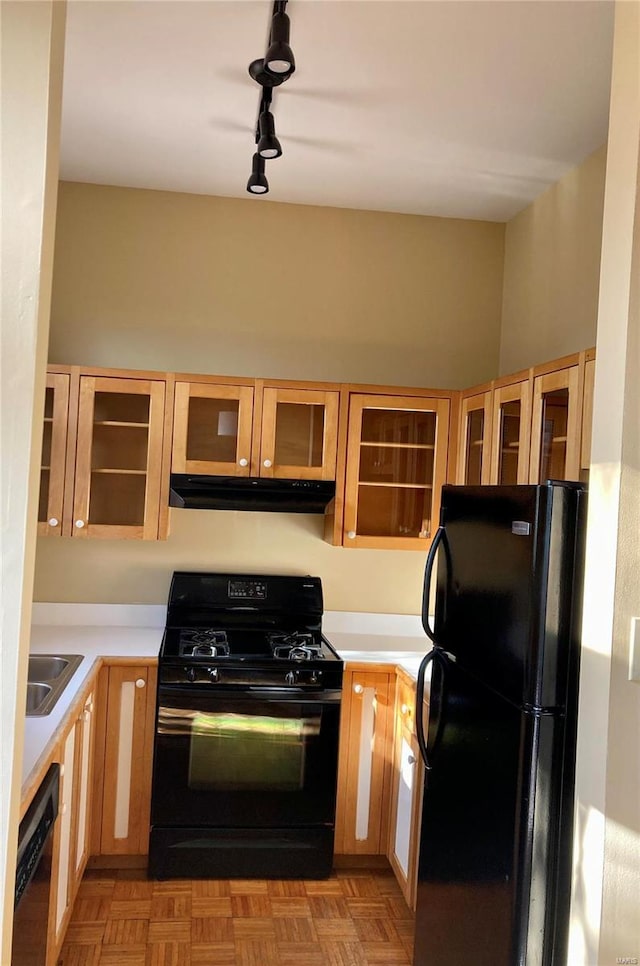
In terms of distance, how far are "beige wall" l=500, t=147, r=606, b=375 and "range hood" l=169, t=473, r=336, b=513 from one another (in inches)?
41.5

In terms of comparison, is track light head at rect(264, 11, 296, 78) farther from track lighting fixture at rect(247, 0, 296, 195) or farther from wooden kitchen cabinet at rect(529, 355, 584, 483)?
wooden kitchen cabinet at rect(529, 355, 584, 483)

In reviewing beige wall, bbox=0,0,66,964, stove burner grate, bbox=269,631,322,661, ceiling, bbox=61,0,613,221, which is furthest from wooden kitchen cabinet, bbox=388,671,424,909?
ceiling, bbox=61,0,613,221

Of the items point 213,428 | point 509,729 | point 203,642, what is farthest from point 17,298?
point 203,642

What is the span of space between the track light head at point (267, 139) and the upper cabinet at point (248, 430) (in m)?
1.17

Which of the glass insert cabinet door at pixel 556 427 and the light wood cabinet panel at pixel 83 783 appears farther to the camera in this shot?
the light wood cabinet panel at pixel 83 783

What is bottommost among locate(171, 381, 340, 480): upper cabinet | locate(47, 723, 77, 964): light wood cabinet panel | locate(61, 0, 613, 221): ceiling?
locate(47, 723, 77, 964): light wood cabinet panel

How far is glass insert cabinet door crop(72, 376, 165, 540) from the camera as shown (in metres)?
3.41

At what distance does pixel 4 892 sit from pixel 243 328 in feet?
9.10

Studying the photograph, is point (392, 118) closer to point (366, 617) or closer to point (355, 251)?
point (355, 251)

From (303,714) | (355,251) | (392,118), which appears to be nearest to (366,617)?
(303,714)

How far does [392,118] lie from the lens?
2824 mm

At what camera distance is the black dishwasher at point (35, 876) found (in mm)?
1689

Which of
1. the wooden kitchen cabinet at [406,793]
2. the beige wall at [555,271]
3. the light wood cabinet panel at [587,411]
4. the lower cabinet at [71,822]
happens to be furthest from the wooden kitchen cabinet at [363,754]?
the beige wall at [555,271]

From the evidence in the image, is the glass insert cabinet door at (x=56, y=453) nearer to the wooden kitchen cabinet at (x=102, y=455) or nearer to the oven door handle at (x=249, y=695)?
the wooden kitchen cabinet at (x=102, y=455)
